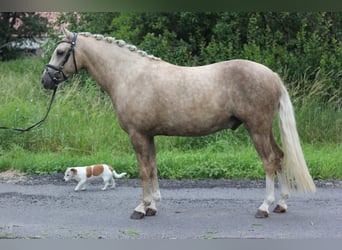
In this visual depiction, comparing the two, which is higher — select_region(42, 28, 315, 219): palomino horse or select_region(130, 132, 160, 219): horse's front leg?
select_region(42, 28, 315, 219): palomino horse

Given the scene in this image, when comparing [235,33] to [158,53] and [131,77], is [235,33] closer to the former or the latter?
[158,53]

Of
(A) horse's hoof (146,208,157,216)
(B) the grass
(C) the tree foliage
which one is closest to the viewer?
(A) horse's hoof (146,208,157,216)

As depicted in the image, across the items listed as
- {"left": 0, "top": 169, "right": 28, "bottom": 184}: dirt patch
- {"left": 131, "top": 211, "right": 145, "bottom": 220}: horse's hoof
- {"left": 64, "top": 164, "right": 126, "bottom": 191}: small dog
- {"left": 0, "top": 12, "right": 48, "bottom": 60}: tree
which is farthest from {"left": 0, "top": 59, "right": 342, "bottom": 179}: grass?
{"left": 0, "top": 12, "right": 48, "bottom": 60}: tree

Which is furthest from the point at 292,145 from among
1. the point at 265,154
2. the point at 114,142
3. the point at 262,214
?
the point at 114,142

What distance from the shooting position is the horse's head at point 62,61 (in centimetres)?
507

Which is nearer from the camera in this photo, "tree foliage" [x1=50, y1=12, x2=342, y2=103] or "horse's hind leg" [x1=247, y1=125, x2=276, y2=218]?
"horse's hind leg" [x1=247, y1=125, x2=276, y2=218]

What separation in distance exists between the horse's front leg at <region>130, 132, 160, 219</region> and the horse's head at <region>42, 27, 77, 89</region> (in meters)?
0.99

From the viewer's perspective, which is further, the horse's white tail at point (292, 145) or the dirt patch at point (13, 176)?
the dirt patch at point (13, 176)

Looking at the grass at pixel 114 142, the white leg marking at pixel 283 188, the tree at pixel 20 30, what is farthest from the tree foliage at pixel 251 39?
the tree at pixel 20 30

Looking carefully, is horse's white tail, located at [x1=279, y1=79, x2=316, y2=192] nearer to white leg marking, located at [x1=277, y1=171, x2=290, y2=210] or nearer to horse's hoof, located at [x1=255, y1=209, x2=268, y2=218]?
white leg marking, located at [x1=277, y1=171, x2=290, y2=210]

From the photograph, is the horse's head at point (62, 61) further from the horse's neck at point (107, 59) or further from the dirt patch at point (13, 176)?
the dirt patch at point (13, 176)

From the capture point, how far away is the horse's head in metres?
5.07

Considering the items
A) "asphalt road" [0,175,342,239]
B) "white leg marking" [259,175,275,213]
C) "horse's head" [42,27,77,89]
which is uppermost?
"horse's head" [42,27,77,89]

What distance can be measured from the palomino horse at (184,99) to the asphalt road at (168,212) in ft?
1.04
